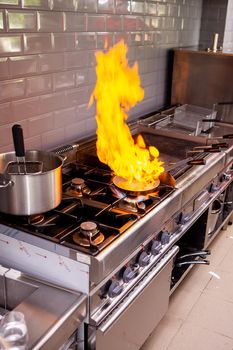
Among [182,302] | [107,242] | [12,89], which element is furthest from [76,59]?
[182,302]

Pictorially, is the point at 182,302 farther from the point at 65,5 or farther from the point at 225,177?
the point at 65,5

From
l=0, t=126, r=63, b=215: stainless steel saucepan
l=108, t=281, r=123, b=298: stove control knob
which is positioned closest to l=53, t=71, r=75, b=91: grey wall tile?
l=0, t=126, r=63, b=215: stainless steel saucepan

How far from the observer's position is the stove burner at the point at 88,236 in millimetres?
1182

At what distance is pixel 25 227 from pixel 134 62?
4.58ft

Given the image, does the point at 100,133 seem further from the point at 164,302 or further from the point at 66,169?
the point at 164,302

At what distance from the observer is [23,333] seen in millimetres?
991

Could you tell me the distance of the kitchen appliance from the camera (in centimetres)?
119

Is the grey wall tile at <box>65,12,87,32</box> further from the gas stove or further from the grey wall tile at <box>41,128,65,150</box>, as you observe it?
the gas stove

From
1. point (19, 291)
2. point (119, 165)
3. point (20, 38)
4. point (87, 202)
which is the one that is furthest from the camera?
point (119, 165)

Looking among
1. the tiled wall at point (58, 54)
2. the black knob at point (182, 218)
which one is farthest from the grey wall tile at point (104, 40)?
the black knob at point (182, 218)

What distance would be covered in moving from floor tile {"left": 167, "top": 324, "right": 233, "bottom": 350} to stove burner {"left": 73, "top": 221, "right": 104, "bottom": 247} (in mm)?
837

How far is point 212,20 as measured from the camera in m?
2.89

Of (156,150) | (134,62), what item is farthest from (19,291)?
(134,62)

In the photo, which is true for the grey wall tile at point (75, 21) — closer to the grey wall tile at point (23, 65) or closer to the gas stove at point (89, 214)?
the grey wall tile at point (23, 65)
